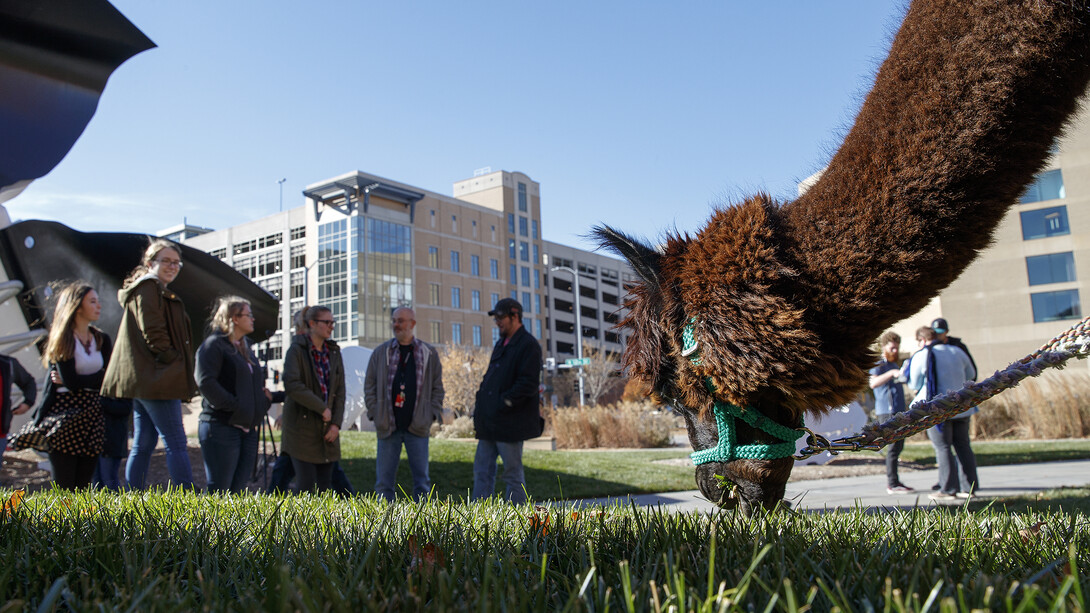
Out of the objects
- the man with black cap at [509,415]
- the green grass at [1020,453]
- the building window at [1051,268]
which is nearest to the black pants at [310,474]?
the man with black cap at [509,415]

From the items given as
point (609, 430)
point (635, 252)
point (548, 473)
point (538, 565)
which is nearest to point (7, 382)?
point (635, 252)

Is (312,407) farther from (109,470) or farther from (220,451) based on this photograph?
(109,470)

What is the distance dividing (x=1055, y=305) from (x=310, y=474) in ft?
129

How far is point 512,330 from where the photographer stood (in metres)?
7.43

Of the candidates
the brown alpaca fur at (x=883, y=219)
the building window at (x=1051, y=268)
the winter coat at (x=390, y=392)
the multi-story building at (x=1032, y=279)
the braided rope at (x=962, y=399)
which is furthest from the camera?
the building window at (x=1051, y=268)

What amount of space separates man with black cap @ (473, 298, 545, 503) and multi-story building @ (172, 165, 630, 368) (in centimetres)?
5836

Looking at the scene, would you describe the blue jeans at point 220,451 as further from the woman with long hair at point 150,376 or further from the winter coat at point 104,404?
the winter coat at point 104,404

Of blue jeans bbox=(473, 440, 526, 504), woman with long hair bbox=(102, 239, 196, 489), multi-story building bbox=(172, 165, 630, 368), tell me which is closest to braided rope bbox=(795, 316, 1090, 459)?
blue jeans bbox=(473, 440, 526, 504)

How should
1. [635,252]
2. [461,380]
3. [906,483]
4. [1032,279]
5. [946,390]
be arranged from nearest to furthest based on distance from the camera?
1. [635,252]
2. [946,390]
3. [906,483]
4. [1032,279]
5. [461,380]

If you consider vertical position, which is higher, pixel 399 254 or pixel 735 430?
pixel 399 254

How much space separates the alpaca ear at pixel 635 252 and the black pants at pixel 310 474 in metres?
4.67

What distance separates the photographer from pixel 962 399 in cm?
268

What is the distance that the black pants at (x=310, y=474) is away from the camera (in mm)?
6781

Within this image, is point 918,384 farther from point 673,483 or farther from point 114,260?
point 114,260
